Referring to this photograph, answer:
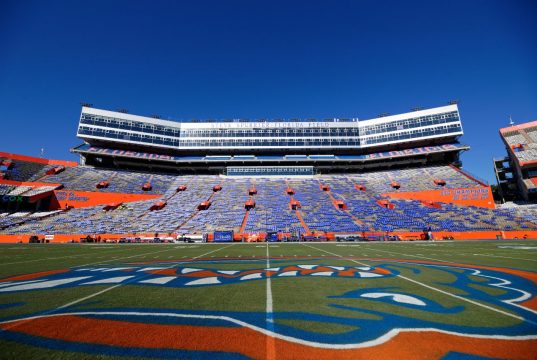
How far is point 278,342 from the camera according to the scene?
11.6 ft

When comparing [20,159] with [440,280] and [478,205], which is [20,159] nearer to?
[440,280]

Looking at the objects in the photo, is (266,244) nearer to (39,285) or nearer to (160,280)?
(160,280)

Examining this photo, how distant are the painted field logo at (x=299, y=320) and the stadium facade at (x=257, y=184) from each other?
30.1 metres

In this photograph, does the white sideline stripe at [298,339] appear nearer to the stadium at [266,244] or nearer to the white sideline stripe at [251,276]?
the stadium at [266,244]

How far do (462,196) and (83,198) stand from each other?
6567cm

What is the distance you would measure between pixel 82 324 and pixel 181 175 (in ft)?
198

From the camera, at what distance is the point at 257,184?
184ft

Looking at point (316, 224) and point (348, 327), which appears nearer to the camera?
point (348, 327)

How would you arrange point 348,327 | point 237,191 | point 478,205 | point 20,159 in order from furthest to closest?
point 237,191
point 20,159
point 478,205
point 348,327

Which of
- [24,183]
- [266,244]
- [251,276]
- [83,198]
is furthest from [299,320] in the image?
[24,183]

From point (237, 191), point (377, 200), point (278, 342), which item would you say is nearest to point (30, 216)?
point (237, 191)

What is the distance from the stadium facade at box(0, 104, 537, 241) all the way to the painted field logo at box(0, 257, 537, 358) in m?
30.1

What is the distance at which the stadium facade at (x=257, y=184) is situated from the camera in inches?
1512

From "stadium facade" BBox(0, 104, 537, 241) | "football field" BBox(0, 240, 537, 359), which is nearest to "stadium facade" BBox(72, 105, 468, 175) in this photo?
"stadium facade" BBox(0, 104, 537, 241)
